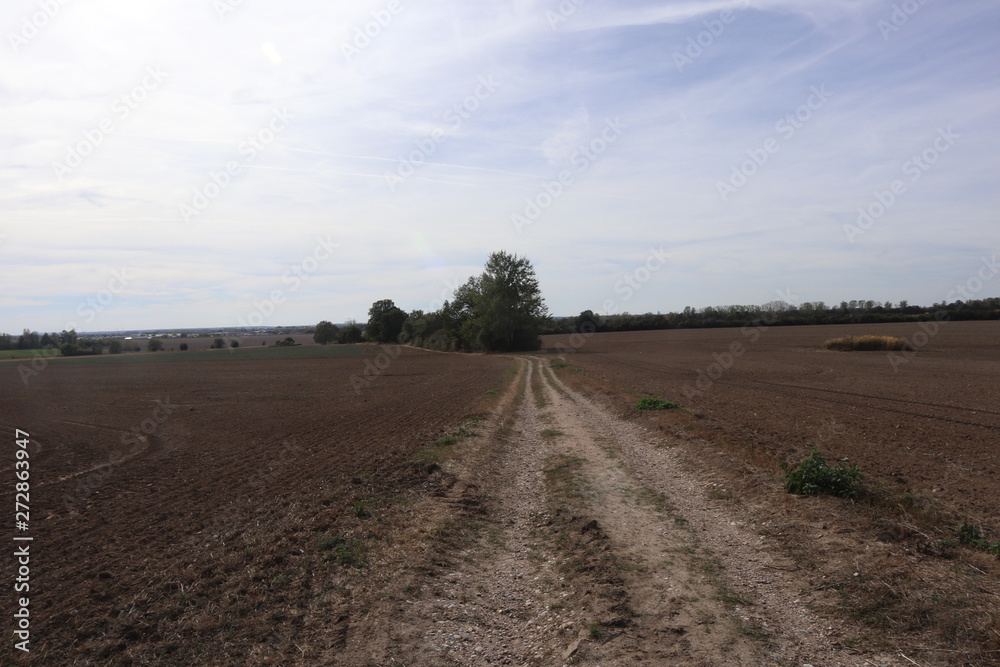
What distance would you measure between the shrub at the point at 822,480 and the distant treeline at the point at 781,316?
9458cm

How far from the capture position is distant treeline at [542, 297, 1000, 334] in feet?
344

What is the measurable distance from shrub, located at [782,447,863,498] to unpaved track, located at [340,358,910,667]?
49.6 inches

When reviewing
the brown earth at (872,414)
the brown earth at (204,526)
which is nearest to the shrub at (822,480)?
the brown earth at (872,414)

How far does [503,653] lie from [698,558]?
9.58 ft

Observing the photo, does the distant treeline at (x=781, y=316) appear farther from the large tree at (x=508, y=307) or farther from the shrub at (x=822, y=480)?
the shrub at (x=822, y=480)

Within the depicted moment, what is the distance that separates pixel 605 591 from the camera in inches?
235

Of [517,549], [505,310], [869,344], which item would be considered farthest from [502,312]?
[517,549]

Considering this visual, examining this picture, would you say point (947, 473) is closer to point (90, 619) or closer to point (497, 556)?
point (497, 556)

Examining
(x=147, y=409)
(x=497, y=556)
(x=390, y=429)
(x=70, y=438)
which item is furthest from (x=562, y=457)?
(x=147, y=409)

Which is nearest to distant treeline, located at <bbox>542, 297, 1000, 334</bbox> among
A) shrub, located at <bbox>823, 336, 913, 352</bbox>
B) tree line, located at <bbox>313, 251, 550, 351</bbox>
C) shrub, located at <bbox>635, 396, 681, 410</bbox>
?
tree line, located at <bbox>313, 251, 550, 351</bbox>

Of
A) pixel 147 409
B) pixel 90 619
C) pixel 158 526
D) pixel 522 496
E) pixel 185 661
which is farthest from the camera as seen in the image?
pixel 147 409

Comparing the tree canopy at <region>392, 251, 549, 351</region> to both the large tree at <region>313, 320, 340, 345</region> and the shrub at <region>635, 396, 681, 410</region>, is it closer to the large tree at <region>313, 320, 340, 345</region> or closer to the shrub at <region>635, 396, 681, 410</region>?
the shrub at <region>635, 396, 681, 410</region>

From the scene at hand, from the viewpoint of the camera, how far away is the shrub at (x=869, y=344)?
5425 centimetres

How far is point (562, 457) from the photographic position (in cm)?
1309
